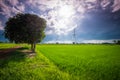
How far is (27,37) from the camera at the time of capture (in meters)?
38.0

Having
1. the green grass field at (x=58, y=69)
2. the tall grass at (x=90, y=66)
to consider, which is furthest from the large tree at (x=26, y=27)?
the green grass field at (x=58, y=69)

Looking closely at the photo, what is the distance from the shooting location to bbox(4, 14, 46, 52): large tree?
36938mm

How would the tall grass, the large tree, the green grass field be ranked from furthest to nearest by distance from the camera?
the large tree < the tall grass < the green grass field

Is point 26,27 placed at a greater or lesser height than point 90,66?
greater

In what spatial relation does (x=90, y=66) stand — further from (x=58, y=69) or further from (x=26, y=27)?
(x=26, y=27)

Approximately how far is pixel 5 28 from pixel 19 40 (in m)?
5.43

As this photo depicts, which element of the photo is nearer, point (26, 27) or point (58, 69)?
point (58, 69)

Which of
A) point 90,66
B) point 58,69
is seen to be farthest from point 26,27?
point 90,66

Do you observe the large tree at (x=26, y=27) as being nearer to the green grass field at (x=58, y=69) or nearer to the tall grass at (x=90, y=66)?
the tall grass at (x=90, y=66)

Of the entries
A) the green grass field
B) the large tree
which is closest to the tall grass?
the green grass field

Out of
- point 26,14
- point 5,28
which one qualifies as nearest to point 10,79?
point 26,14

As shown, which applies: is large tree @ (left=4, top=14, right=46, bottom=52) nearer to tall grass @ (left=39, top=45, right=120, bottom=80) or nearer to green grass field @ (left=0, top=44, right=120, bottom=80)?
tall grass @ (left=39, top=45, right=120, bottom=80)

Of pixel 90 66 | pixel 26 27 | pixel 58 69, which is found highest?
pixel 26 27

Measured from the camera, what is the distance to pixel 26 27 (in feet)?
120
